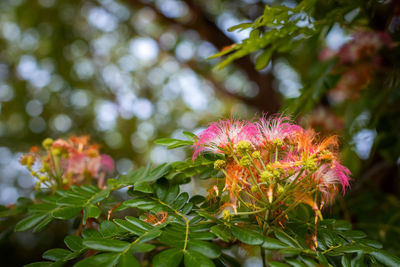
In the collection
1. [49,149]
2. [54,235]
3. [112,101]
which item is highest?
[112,101]

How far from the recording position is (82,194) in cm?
99

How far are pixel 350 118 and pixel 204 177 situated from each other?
3.85 ft

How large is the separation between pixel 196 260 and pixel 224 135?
0.36 metres

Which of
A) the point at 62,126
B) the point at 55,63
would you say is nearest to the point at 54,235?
the point at 62,126

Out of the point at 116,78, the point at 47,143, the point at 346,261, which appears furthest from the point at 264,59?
the point at 116,78

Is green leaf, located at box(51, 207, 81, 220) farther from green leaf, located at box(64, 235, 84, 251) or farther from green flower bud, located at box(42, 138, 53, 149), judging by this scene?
green flower bud, located at box(42, 138, 53, 149)

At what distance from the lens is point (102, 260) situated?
62 centimetres

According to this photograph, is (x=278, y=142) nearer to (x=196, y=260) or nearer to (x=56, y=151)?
(x=196, y=260)

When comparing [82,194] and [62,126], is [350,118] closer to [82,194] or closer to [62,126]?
[82,194]

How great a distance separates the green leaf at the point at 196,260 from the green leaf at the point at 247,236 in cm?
9

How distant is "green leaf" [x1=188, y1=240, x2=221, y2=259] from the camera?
665 mm

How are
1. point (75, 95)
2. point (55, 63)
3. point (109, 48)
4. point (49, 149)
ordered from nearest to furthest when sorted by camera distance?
point (49, 149) < point (55, 63) < point (75, 95) < point (109, 48)

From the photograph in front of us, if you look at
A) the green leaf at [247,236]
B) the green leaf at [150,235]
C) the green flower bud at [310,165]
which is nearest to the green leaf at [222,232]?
the green leaf at [247,236]

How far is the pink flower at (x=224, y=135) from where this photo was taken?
34.3 inches
